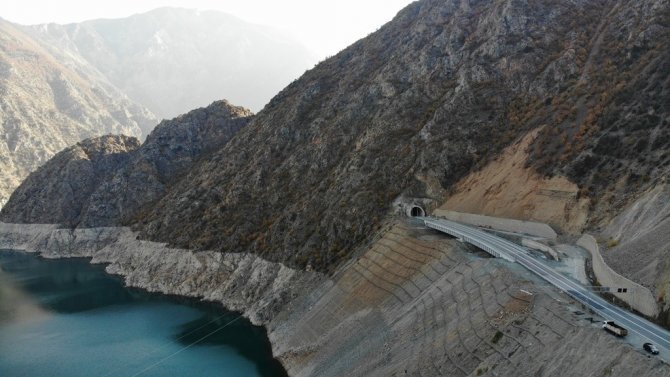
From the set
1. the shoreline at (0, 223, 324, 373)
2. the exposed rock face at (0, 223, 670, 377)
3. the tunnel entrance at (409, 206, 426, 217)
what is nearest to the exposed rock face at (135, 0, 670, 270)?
the tunnel entrance at (409, 206, 426, 217)

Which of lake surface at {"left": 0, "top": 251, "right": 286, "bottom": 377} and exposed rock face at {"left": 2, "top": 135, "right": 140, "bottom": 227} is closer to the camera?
lake surface at {"left": 0, "top": 251, "right": 286, "bottom": 377}

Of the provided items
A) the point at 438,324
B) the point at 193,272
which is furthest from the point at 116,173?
the point at 438,324

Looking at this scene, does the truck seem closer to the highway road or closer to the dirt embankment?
the highway road

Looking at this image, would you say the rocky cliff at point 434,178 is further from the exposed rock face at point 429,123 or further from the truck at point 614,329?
the truck at point 614,329

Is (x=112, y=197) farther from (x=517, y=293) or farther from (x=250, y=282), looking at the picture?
(x=517, y=293)

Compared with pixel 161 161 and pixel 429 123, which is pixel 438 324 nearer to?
pixel 429 123

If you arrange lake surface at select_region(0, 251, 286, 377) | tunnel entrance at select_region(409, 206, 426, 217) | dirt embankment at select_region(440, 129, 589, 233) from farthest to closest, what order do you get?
tunnel entrance at select_region(409, 206, 426, 217) → lake surface at select_region(0, 251, 286, 377) → dirt embankment at select_region(440, 129, 589, 233)

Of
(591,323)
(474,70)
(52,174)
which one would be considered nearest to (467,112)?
(474,70)
